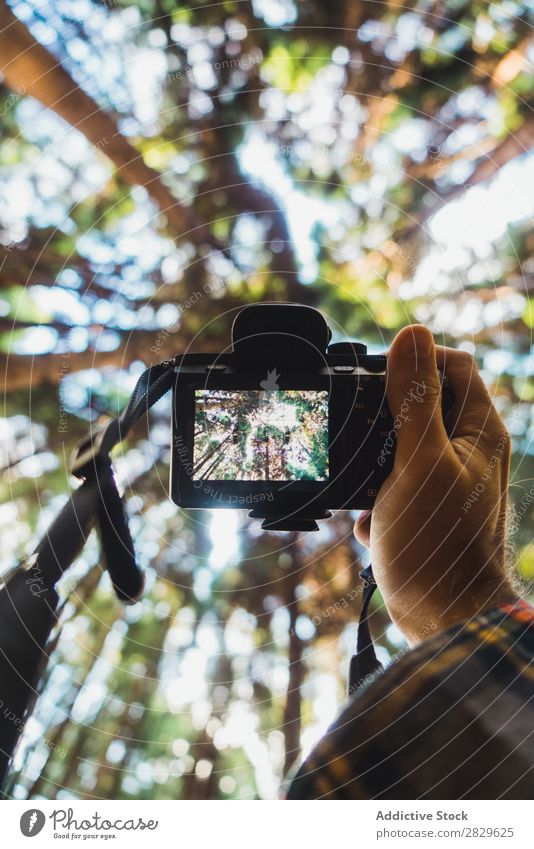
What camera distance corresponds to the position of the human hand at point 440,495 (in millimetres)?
618

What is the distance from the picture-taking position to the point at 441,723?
0.38 metres

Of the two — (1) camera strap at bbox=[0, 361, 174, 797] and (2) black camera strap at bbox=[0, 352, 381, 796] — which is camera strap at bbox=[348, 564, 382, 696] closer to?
(2) black camera strap at bbox=[0, 352, 381, 796]

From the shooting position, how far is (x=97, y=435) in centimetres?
65

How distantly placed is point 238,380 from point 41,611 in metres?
0.32

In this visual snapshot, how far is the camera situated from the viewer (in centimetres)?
61

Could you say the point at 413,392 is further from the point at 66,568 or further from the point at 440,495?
the point at 66,568


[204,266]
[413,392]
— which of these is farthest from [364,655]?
[204,266]

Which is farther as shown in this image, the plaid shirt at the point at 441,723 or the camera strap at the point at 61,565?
the camera strap at the point at 61,565

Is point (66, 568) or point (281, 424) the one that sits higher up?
point (281, 424)
